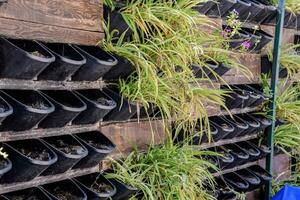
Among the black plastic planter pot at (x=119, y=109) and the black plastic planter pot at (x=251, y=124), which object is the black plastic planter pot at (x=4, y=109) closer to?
the black plastic planter pot at (x=119, y=109)

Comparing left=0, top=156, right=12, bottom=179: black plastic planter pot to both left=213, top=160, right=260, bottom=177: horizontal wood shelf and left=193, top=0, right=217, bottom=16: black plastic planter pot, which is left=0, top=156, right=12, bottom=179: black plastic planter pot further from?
left=213, top=160, right=260, bottom=177: horizontal wood shelf

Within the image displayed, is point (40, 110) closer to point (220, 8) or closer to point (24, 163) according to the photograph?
point (24, 163)

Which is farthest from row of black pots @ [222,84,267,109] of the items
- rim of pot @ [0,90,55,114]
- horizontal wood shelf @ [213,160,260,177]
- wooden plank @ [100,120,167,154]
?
rim of pot @ [0,90,55,114]

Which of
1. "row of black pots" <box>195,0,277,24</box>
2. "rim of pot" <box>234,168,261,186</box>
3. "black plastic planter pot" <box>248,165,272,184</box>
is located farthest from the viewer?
"black plastic planter pot" <box>248,165,272,184</box>

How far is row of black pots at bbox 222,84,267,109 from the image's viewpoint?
112 inches

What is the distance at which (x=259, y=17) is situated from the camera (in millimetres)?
3104

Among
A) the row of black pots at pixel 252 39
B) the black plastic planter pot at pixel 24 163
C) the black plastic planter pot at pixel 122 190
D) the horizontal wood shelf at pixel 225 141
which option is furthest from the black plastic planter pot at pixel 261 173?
the black plastic planter pot at pixel 24 163

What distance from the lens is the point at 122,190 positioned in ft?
6.54

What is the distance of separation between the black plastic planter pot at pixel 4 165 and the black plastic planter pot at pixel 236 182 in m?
1.68

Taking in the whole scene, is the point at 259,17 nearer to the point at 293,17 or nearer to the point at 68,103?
the point at 293,17

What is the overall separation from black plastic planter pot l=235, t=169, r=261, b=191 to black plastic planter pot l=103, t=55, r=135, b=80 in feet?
4.47

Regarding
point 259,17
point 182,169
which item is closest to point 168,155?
point 182,169

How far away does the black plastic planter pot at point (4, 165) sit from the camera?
4.93 feet

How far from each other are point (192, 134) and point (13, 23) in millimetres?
1219
